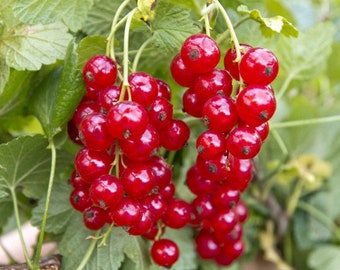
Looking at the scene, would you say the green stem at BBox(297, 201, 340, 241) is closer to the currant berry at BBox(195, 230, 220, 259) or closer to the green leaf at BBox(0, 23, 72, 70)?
the currant berry at BBox(195, 230, 220, 259)

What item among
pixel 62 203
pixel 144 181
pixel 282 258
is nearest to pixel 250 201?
pixel 282 258

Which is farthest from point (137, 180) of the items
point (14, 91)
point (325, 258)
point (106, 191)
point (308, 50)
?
point (325, 258)

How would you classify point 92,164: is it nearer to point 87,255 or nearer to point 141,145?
point 141,145

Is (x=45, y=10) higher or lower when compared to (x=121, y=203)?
higher

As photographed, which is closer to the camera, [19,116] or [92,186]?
[92,186]

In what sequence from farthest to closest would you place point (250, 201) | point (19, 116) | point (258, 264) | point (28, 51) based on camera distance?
point (258, 264), point (250, 201), point (19, 116), point (28, 51)

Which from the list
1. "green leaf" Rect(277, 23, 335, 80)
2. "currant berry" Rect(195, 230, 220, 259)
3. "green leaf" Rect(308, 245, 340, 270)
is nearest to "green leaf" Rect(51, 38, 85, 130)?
"currant berry" Rect(195, 230, 220, 259)

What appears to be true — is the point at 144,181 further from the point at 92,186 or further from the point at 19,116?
the point at 19,116
